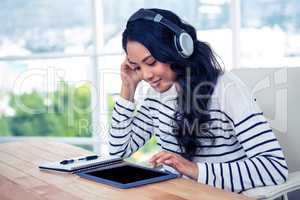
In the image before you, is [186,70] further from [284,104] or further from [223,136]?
[284,104]

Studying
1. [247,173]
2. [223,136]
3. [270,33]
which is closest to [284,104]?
[223,136]

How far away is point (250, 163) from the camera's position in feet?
4.18

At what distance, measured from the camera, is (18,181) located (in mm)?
1210

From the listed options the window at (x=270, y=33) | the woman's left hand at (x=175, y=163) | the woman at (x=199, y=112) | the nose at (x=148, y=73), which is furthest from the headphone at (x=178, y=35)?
the window at (x=270, y=33)

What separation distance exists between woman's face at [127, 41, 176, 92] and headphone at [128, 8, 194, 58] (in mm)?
82

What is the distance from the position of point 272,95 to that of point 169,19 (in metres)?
0.52

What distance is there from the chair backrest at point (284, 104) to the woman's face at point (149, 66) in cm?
41

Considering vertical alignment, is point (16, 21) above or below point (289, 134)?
above

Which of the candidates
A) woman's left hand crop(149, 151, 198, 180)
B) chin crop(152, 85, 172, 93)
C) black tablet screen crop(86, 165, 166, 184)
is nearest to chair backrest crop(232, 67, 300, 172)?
chin crop(152, 85, 172, 93)

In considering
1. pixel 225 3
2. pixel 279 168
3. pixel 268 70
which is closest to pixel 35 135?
pixel 225 3

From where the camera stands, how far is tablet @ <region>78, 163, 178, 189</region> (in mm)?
1121

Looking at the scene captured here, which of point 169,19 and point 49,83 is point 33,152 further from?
point 49,83

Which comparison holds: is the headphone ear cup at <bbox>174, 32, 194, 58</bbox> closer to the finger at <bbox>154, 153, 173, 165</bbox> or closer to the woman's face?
the woman's face

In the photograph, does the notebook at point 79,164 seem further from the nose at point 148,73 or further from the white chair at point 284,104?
the white chair at point 284,104
